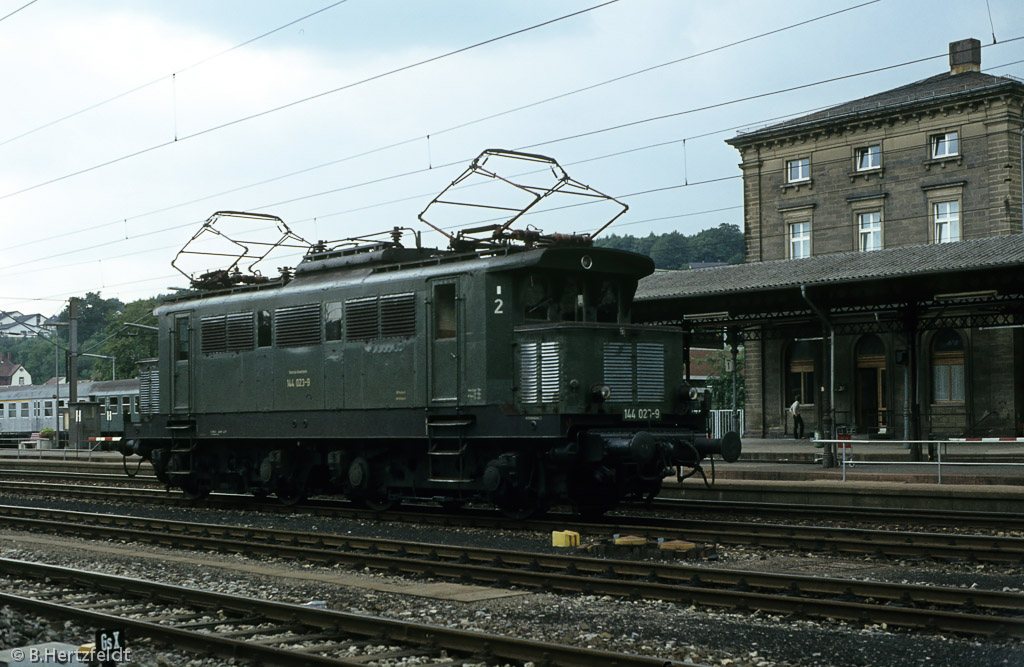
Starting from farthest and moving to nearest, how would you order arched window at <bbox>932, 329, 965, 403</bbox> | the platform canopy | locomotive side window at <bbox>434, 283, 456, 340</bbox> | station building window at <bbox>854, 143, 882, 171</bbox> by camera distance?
station building window at <bbox>854, 143, 882, 171</bbox> < arched window at <bbox>932, 329, 965, 403</bbox> < the platform canopy < locomotive side window at <bbox>434, 283, 456, 340</bbox>

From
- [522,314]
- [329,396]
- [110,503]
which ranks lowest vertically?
[110,503]

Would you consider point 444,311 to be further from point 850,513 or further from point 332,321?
point 850,513

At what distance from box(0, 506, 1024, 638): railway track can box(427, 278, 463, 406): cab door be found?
297 cm

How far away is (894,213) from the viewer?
A: 4091 centimetres

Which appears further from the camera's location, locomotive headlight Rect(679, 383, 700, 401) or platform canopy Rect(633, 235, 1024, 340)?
platform canopy Rect(633, 235, 1024, 340)

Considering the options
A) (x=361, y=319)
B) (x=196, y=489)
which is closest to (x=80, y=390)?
(x=196, y=489)

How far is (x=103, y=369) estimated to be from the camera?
306ft

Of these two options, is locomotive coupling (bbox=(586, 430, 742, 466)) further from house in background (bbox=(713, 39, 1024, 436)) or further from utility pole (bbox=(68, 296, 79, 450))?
utility pole (bbox=(68, 296, 79, 450))

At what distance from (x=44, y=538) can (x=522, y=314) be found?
7.93 m

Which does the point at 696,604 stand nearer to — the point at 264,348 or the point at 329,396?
the point at 329,396

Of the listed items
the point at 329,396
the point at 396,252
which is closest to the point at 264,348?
the point at 329,396

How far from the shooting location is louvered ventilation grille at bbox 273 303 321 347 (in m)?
18.1

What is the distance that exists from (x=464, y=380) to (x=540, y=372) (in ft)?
4.21

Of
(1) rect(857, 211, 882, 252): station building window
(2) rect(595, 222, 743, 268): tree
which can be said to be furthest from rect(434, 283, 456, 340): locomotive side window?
(2) rect(595, 222, 743, 268): tree
